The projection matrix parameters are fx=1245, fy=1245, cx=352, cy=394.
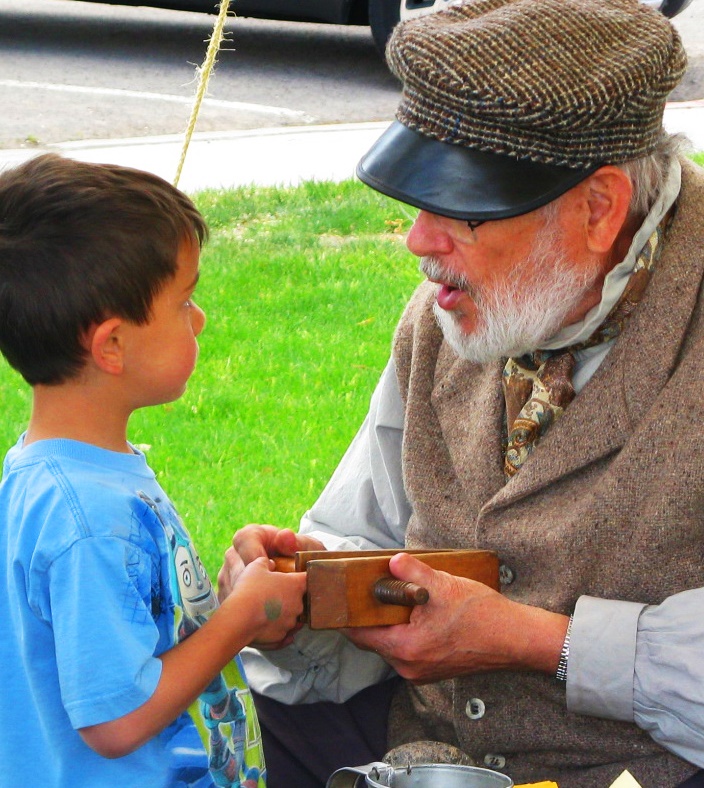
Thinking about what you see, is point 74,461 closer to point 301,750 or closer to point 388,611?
point 388,611

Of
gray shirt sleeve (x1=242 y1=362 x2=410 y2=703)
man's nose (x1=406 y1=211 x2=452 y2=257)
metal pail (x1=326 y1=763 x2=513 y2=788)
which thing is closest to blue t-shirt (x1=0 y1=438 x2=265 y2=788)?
metal pail (x1=326 y1=763 x2=513 y2=788)

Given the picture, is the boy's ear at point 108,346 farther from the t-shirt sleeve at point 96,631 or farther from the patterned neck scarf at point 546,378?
the patterned neck scarf at point 546,378

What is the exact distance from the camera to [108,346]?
171cm

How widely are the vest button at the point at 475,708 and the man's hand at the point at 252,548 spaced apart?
389 mm

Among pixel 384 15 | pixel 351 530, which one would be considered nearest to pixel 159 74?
pixel 384 15

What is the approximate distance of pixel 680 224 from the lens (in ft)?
6.63

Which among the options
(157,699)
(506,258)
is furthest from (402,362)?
(157,699)

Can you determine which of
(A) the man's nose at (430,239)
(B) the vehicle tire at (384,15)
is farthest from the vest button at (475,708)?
(B) the vehicle tire at (384,15)

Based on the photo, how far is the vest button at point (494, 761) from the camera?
2.07m

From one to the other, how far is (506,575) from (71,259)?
89 cm

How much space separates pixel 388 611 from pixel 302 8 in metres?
7.23

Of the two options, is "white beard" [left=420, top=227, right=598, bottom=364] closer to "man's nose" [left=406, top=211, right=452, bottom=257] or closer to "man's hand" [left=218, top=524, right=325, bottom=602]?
"man's nose" [left=406, top=211, right=452, bottom=257]

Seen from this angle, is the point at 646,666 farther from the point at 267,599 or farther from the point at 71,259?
the point at 71,259

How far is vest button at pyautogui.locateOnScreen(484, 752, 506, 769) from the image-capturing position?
207cm
